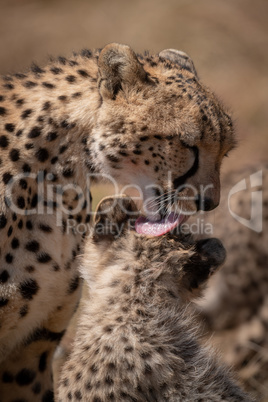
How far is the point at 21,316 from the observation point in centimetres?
255

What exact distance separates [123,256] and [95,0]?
9.34 meters

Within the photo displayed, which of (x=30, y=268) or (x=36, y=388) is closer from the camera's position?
(x=30, y=268)

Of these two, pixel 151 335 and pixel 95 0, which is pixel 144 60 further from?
pixel 95 0

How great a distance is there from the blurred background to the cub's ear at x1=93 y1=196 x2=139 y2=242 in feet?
21.5

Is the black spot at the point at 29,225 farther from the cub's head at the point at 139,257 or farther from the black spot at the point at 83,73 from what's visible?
the black spot at the point at 83,73

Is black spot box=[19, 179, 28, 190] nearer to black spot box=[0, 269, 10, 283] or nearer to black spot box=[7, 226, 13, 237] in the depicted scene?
black spot box=[7, 226, 13, 237]

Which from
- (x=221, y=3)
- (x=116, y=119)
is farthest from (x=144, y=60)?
(x=221, y=3)

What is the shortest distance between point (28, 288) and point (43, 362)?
0.45 metres

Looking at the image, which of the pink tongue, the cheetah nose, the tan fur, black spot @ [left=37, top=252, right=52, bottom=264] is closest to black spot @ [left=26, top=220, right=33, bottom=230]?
black spot @ [left=37, top=252, right=52, bottom=264]

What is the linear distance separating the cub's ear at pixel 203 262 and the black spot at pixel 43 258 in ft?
1.82

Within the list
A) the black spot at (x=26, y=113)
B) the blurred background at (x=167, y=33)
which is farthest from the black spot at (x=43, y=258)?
→ the blurred background at (x=167, y=33)

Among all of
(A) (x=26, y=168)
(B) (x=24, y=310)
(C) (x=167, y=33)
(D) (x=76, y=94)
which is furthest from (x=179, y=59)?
(C) (x=167, y=33)

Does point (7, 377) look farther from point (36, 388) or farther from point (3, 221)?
point (3, 221)

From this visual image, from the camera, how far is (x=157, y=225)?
2.51 meters
